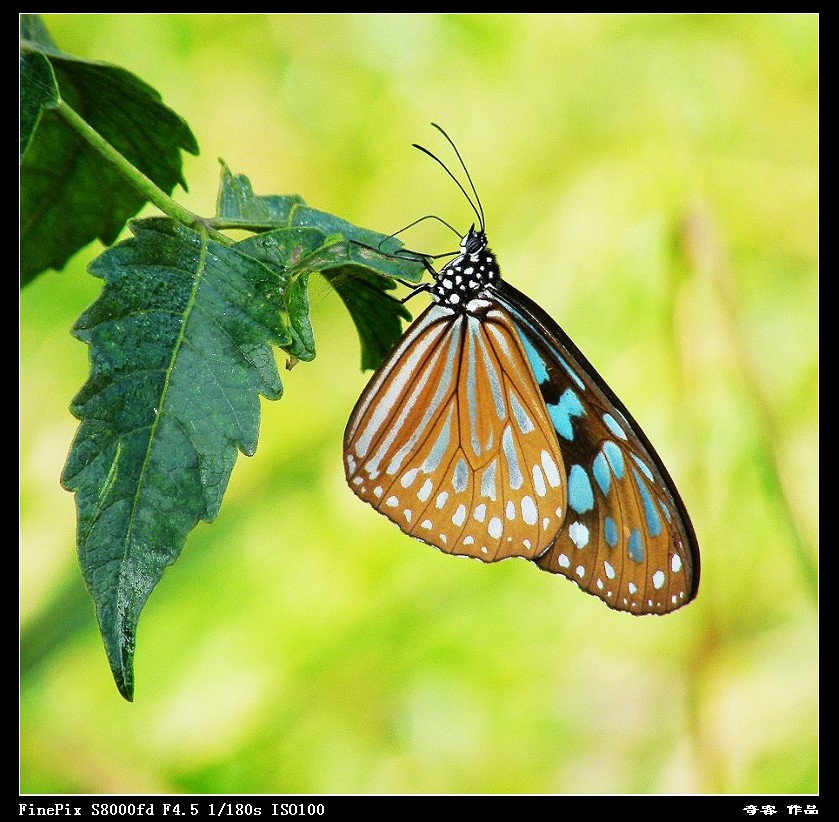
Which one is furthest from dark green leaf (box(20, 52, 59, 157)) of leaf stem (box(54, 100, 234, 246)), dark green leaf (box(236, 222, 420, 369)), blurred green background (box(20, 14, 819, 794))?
blurred green background (box(20, 14, 819, 794))

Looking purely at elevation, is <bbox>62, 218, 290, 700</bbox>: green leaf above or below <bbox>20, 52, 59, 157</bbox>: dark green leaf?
below

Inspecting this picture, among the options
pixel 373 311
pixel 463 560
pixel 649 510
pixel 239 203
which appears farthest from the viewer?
pixel 463 560

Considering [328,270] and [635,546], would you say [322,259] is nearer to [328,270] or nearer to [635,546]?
[328,270]

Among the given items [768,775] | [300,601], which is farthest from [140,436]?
[768,775]

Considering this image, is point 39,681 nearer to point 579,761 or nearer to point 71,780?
point 71,780

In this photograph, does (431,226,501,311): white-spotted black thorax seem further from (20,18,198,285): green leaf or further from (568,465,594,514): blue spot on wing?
(20,18,198,285): green leaf

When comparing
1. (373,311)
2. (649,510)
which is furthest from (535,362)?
(373,311)

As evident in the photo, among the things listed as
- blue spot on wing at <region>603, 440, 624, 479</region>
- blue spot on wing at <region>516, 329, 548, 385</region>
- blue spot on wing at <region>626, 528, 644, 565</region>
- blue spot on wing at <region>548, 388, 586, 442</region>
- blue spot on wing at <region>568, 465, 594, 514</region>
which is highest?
blue spot on wing at <region>516, 329, 548, 385</region>
